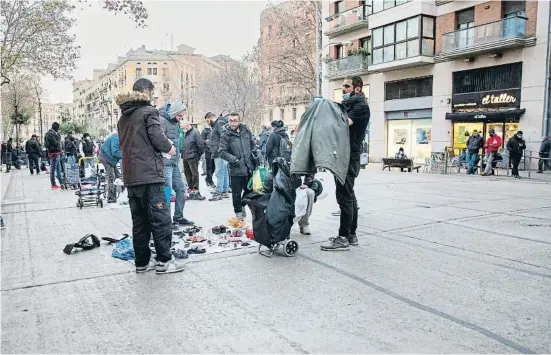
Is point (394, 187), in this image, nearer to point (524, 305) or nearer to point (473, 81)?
point (524, 305)

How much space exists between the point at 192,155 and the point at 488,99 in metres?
18.1

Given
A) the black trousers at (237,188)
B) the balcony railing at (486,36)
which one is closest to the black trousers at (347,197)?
the black trousers at (237,188)

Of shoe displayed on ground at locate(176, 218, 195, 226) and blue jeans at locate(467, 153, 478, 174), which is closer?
shoe displayed on ground at locate(176, 218, 195, 226)

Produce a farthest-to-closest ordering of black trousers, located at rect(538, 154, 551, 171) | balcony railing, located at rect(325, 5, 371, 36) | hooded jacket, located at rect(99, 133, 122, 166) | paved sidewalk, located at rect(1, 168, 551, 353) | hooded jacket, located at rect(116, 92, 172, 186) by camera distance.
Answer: balcony railing, located at rect(325, 5, 371, 36), black trousers, located at rect(538, 154, 551, 171), hooded jacket, located at rect(99, 133, 122, 166), hooded jacket, located at rect(116, 92, 172, 186), paved sidewalk, located at rect(1, 168, 551, 353)

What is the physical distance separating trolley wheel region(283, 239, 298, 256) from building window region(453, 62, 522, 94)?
2077 cm

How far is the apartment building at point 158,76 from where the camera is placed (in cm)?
6709

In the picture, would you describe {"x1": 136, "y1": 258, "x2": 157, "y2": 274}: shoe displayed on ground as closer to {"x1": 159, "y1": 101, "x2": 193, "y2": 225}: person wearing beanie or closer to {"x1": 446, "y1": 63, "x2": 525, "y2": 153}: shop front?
{"x1": 159, "y1": 101, "x2": 193, "y2": 225}: person wearing beanie

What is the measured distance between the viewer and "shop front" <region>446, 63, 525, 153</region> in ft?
72.9

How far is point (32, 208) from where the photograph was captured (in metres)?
9.88

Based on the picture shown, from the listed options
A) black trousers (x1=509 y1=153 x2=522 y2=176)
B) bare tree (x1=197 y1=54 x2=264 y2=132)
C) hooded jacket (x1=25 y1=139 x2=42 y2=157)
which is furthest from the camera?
bare tree (x1=197 y1=54 x2=264 y2=132)

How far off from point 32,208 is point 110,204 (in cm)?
160

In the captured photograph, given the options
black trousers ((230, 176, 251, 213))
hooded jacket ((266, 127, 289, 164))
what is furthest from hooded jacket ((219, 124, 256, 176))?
hooded jacket ((266, 127, 289, 164))

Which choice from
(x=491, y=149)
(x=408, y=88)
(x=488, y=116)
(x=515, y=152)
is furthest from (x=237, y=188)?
(x=408, y=88)

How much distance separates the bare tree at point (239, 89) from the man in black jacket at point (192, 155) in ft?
110
